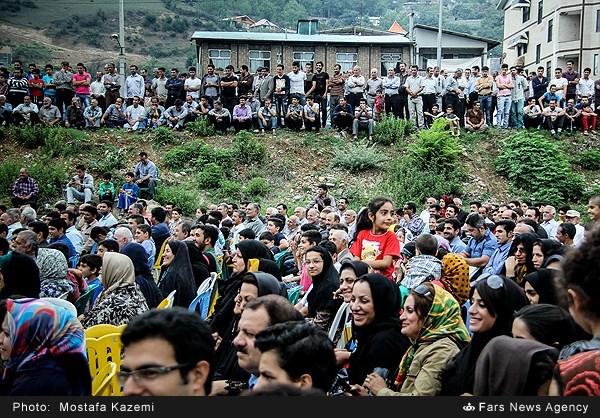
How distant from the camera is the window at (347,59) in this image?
3259 cm

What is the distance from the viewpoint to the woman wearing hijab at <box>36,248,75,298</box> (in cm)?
605

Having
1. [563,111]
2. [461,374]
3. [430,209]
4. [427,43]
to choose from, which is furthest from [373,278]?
[427,43]

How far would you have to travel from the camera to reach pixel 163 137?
62.2 ft

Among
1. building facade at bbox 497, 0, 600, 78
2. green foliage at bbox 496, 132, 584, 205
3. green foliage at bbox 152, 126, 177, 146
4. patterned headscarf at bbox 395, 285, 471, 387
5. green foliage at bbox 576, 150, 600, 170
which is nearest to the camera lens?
patterned headscarf at bbox 395, 285, 471, 387

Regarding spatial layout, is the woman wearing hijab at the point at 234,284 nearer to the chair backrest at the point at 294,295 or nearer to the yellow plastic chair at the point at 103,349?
the chair backrest at the point at 294,295

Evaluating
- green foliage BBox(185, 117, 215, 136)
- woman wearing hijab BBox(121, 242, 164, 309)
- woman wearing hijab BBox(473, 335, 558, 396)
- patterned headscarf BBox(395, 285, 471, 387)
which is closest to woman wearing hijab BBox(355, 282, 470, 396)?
patterned headscarf BBox(395, 285, 471, 387)

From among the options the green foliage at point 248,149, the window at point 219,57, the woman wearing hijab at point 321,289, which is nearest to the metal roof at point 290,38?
the window at point 219,57

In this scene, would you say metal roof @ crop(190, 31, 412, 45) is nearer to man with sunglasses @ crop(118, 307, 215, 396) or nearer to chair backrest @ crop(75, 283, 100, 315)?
chair backrest @ crop(75, 283, 100, 315)

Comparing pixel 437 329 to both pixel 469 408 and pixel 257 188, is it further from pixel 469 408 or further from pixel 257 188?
pixel 257 188

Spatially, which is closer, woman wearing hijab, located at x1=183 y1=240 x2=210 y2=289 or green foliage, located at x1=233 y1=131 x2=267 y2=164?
woman wearing hijab, located at x1=183 y1=240 x2=210 y2=289

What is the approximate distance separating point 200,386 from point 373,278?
1.84m

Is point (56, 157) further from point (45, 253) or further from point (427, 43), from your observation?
point (427, 43)

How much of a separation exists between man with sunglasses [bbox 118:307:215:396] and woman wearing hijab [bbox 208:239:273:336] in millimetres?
2833

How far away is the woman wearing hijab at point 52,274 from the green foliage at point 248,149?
42.2 feet
